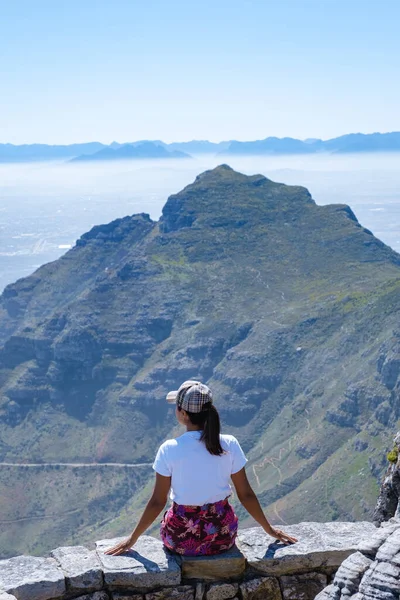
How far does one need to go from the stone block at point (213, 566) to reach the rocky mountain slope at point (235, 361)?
7883 cm

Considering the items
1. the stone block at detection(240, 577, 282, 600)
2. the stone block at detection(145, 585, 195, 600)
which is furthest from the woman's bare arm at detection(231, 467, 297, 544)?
the stone block at detection(145, 585, 195, 600)

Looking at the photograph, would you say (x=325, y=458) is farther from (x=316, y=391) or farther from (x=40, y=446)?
Result: (x=40, y=446)

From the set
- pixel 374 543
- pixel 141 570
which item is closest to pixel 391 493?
pixel 374 543

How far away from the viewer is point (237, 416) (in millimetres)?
138000

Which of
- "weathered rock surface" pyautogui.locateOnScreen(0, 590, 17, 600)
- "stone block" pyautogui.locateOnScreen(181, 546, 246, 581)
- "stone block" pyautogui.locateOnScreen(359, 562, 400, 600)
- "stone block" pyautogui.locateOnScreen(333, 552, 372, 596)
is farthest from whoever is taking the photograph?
"stone block" pyautogui.locateOnScreen(181, 546, 246, 581)

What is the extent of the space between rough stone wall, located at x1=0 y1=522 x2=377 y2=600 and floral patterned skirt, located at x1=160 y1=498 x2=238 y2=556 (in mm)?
118

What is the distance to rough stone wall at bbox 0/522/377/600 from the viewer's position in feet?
26.4

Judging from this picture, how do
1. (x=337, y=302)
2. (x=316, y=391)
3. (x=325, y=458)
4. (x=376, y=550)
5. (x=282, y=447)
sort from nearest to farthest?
(x=376, y=550), (x=325, y=458), (x=282, y=447), (x=316, y=391), (x=337, y=302)

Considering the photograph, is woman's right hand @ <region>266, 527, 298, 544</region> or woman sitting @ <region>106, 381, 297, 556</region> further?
woman's right hand @ <region>266, 527, 298, 544</region>

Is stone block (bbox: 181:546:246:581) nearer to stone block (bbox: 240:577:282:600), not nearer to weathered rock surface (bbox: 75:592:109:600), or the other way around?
stone block (bbox: 240:577:282:600)

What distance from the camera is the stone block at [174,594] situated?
821 cm

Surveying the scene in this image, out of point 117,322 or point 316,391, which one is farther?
point 117,322

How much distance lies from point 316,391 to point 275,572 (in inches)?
4658

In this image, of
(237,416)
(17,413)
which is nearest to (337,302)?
(237,416)
